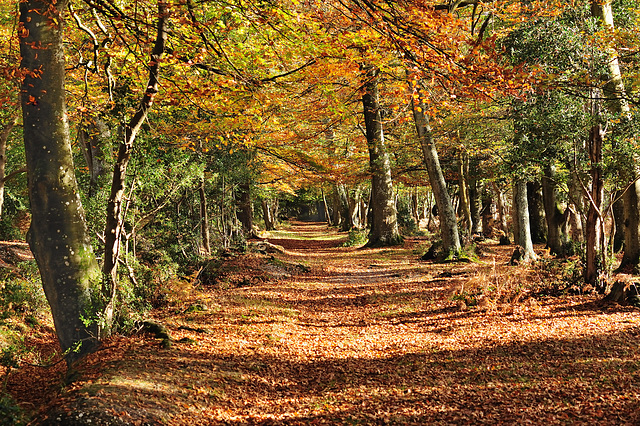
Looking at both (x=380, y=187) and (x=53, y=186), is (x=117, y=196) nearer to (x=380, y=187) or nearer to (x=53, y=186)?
(x=53, y=186)

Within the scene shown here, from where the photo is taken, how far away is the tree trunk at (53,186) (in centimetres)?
525

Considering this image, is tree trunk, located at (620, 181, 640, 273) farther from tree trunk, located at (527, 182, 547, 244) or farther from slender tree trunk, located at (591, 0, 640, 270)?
tree trunk, located at (527, 182, 547, 244)

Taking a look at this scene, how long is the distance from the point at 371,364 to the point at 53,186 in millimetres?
4660

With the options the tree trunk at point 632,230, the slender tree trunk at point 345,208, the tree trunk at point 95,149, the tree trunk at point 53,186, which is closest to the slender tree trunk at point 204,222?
the tree trunk at point 95,149

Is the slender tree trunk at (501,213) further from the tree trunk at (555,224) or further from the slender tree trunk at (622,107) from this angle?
the slender tree trunk at (622,107)

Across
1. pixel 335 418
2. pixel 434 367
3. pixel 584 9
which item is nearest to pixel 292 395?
pixel 335 418

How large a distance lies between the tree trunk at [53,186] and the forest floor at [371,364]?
1.83 feet

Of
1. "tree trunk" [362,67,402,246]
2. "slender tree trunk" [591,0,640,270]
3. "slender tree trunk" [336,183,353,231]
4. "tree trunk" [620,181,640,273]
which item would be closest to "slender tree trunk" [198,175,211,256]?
"tree trunk" [362,67,402,246]

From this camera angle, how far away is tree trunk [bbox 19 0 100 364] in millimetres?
5250

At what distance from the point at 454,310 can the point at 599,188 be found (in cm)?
354

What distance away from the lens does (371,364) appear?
20.5 feet

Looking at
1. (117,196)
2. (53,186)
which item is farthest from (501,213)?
(53,186)

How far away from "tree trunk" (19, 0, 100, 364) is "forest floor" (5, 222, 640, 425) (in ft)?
1.83

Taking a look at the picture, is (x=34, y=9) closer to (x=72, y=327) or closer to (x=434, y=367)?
(x=72, y=327)
